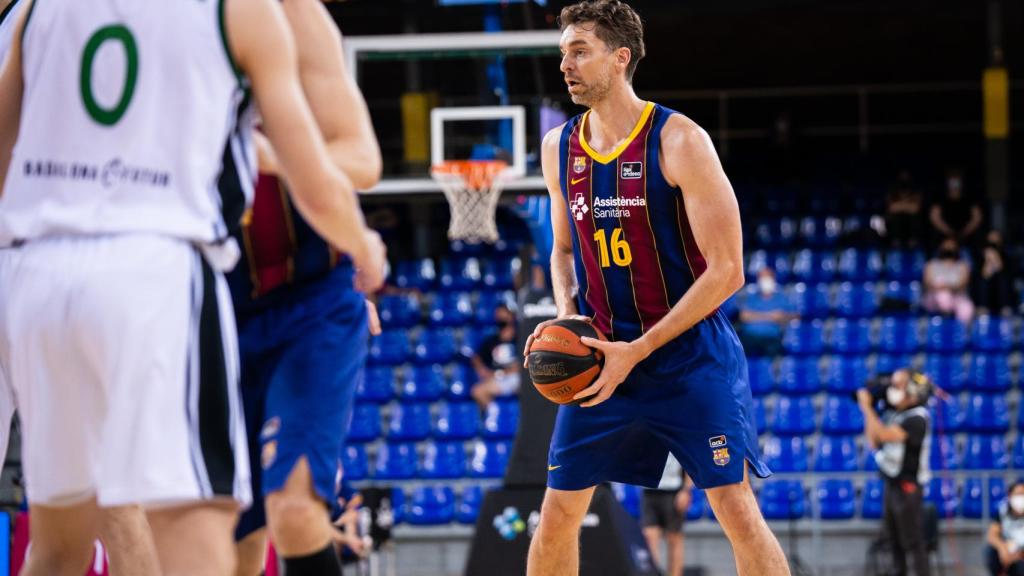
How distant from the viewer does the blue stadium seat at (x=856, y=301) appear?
16.4 meters

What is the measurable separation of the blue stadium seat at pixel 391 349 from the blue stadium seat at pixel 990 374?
21.3ft

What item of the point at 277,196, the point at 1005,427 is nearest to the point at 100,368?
the point at 277,196

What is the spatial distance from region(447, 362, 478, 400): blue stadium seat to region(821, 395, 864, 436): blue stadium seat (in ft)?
13.0

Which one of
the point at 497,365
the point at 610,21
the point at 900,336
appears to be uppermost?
the point at 610,21

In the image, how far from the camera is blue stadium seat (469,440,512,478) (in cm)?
1462

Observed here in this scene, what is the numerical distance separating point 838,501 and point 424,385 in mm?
4799

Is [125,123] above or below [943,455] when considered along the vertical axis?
above

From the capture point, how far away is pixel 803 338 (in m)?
16.0

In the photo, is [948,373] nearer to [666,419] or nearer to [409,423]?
[409,423]

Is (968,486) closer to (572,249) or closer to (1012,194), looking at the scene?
(1012,194)

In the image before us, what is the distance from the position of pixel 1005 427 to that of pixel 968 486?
969 mm

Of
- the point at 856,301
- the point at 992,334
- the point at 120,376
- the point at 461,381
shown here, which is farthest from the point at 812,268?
the point at 120,376

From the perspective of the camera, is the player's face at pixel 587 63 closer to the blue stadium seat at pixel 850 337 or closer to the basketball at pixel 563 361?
the basketball at pixel 563 361

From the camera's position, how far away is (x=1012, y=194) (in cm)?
2109
